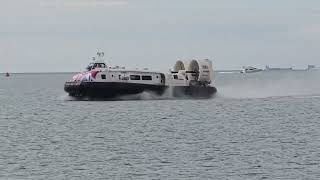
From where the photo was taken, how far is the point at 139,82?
8319 cm

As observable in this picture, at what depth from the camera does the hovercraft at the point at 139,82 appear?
8081 cm

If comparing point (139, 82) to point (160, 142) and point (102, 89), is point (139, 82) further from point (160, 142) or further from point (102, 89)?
point (160, 142)

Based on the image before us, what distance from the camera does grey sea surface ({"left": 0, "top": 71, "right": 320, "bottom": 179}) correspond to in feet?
119

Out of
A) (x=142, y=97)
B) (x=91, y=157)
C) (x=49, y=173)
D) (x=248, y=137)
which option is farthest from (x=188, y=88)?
(x=49, y=173)

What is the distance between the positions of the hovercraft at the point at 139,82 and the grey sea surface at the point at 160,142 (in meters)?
1.63

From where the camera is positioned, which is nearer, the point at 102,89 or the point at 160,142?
the point at 160,142

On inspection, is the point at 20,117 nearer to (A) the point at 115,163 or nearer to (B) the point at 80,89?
(B) the point at 80,89

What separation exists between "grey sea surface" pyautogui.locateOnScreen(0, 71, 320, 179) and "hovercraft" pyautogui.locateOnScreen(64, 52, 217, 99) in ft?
5.36

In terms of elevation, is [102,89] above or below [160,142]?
above

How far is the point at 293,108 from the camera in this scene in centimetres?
8238

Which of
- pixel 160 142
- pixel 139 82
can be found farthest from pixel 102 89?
pixel 160 142

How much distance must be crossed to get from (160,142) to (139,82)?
35.3m

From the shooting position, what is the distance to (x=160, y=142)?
48094 millimetres

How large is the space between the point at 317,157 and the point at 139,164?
8341mm
